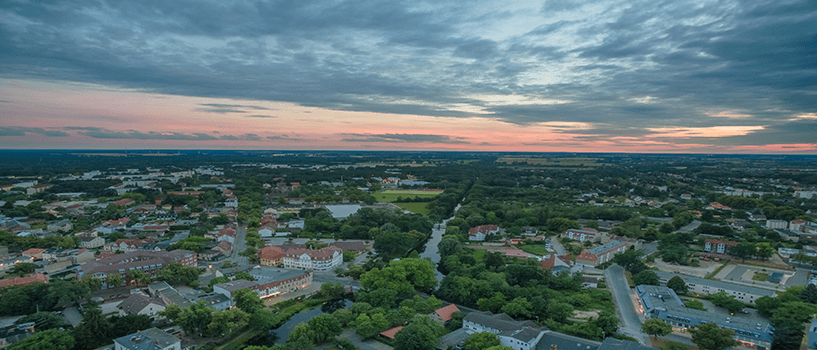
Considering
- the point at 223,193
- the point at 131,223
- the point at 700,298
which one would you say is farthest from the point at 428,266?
the point at 223,193

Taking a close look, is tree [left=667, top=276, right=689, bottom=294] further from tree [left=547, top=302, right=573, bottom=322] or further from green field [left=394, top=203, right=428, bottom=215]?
green field [left=394, top=203, right=428, bottom=215]

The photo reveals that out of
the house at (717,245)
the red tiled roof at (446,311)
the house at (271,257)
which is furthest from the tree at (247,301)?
the house at (717,245)

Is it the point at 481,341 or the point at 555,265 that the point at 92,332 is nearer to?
the point at 481,341

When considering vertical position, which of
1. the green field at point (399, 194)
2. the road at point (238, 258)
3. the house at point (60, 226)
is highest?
the green field at point (399, 194)

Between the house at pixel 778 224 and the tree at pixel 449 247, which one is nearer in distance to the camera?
the tree at pixel 449 247

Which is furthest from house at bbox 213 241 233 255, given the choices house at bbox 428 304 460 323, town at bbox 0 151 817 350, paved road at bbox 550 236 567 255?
paved road at bbox 550 236 567 255

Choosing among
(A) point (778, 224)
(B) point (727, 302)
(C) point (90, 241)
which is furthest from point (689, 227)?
(C) point (90, 241)

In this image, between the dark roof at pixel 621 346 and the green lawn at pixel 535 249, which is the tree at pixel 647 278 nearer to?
the green lawn at pixel 535 249
